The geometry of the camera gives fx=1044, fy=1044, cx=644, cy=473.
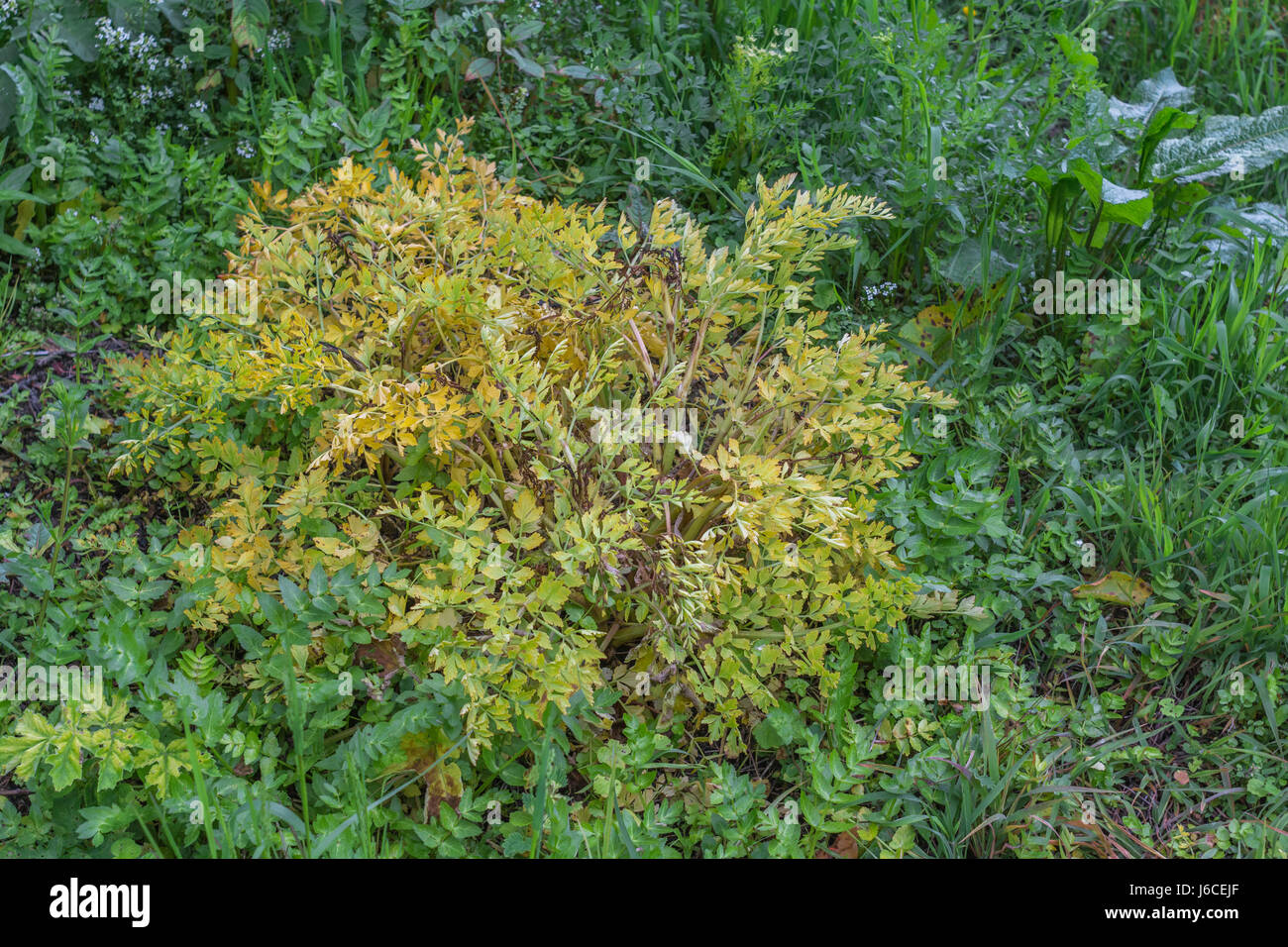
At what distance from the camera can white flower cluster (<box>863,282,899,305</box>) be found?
3.35 m

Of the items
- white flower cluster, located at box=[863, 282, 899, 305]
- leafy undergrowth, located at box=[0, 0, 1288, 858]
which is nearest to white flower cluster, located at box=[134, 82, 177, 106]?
leafy undergrowth, located at box=[0, 0, 1288, 858]

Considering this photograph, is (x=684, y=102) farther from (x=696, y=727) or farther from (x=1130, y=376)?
(x=696, y=727)

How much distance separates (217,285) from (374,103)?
968 mm

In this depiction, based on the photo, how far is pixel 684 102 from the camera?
3.88 metres

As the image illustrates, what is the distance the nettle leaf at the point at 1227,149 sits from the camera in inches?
131

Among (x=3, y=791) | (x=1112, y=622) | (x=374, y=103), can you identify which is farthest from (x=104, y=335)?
(x=1112, y=622)
